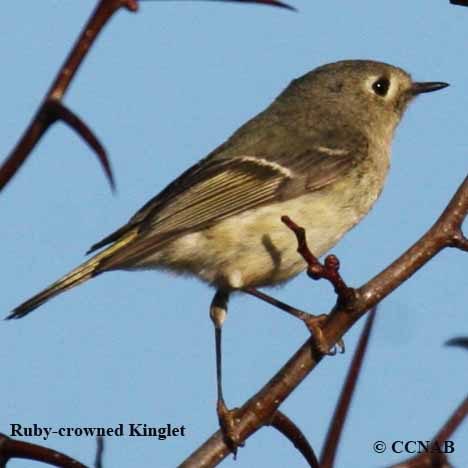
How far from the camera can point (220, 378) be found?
3107mm

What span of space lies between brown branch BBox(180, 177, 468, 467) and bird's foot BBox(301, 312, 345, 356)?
0.03m

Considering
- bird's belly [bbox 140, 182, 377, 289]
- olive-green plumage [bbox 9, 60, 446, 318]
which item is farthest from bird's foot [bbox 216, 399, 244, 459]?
bird's belly [bbox 140, 182, 377, 289]

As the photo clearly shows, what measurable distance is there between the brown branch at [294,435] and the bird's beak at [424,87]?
2918 millimetres

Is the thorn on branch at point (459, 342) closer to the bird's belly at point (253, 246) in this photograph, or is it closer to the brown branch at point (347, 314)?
the brown branch at point (347, 314)

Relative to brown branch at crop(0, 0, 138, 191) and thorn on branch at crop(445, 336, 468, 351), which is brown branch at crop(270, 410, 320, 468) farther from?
brown branch at crop(0, 0, 138, 191)

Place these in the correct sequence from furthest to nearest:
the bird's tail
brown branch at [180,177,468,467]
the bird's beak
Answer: the bird's beak
the bird's tail
brown branch at [180,177,468,467]

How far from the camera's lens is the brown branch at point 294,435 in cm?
139

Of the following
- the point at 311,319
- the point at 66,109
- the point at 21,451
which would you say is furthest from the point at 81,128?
the point at 311,319

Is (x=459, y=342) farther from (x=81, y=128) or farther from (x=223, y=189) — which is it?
(x=223, y=189)

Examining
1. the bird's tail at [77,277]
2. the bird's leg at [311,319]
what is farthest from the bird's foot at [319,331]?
A: the bird's tail at [77,277]

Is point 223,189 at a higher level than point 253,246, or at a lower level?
higher

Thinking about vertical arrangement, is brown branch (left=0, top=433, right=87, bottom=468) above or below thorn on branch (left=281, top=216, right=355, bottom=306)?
below

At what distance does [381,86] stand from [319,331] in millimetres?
2699

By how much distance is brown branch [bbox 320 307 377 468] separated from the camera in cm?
119
